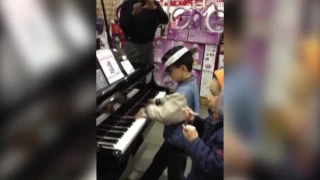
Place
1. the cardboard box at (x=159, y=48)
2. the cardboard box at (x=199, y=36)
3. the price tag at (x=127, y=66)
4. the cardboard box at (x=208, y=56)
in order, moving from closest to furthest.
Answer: the price tag at (x=127, y=66), the cardboard box at (x=159, y=48), the cardboard box at (x=208, y=56), the cardboard box at (x=199, y=36)

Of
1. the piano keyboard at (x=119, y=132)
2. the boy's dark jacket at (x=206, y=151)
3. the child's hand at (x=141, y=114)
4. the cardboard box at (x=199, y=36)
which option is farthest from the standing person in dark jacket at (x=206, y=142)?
the cardboard box at (x=199, y=36)

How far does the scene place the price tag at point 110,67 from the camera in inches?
50.5

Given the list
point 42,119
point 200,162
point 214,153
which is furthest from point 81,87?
point 200,162

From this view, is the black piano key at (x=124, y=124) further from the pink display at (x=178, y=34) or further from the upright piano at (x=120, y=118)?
the pink display at (x=178, y=34)

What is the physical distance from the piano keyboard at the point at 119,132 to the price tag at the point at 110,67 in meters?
0.16

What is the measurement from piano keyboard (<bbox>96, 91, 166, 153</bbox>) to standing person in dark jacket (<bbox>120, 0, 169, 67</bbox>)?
1.04 ft

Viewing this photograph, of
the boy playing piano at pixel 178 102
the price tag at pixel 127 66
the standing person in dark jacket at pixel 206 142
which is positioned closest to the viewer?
the standing person in dark jacket at pixel 206 142

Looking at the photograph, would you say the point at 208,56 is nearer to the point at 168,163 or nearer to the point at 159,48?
the point at 159,48

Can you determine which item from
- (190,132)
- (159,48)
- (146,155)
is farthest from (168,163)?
(159,48)

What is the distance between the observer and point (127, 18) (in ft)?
4.49

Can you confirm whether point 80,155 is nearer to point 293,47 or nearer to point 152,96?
point 293,47

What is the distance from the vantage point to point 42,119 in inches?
13.0

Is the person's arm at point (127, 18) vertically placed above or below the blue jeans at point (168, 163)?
above

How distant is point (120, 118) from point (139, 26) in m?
0.41
